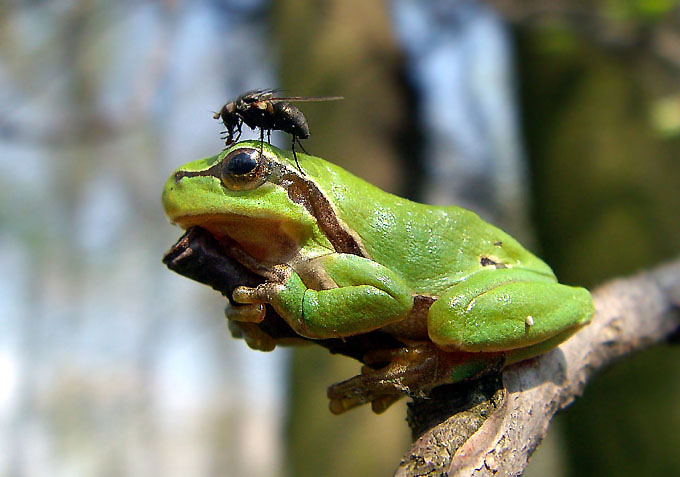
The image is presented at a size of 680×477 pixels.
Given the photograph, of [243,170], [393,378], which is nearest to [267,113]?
[243,170]

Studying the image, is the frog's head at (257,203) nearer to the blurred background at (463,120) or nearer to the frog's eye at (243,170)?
the frog's eye at (243,170)

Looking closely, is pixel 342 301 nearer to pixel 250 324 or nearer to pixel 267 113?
pixel 250 324

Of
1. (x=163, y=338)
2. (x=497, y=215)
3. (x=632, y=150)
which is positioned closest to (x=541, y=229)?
(x=632, y=150)

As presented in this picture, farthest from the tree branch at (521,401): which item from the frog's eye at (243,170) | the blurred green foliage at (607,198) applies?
the blurred green foliage at (607,198)

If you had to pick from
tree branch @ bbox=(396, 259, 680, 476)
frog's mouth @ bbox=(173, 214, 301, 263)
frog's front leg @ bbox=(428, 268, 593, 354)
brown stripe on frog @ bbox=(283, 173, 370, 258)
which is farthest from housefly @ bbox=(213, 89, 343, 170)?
tree branch @ bbox=(396, 259, 680, 476)

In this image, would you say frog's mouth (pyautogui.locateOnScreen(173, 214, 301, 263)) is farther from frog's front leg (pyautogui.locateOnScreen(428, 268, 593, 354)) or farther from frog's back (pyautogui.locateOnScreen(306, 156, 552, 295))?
frog's front leg (pyautogui.locateOnScreen(428, 268, 593, 354))

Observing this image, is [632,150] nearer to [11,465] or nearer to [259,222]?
[259,222]
